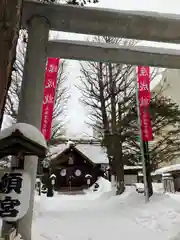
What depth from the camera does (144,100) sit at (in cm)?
1164

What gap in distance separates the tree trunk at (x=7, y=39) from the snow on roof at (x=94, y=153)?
2289cm

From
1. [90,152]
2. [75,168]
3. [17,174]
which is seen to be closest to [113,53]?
[17,174]

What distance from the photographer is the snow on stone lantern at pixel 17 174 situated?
4.27 metres

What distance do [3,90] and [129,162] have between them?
13546mm

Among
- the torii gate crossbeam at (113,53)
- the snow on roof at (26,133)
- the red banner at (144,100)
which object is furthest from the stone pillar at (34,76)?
the red banner at (144,100)

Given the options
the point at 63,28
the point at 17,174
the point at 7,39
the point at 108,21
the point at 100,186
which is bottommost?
the point at 17,174

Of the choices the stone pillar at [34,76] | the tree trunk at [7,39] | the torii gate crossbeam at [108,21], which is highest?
the torii gate crossbeam at [108,21]

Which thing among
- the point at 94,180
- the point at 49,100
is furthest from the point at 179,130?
the point at 94,180

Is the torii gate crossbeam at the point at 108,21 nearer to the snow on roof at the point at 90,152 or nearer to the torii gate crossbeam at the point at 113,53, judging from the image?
the torii gate crossbeam at the point at 113,53

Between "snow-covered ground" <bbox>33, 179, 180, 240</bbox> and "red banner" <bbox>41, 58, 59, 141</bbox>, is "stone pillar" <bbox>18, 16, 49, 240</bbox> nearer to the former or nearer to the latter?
"snow-covered ground" <bbox>33, 179, 180, 240</bbox>

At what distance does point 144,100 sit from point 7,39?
9564 millimetres

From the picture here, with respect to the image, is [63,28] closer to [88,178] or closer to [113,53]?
[113,53]

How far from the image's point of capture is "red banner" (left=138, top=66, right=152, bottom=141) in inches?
451

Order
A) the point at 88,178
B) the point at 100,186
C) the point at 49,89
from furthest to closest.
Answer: the point at 88,178 → the point at 100,186 → the point at 49,89
